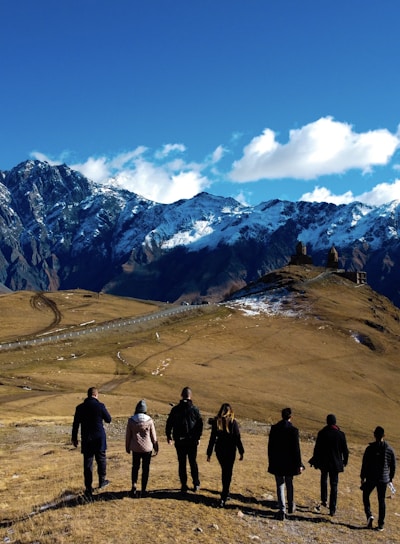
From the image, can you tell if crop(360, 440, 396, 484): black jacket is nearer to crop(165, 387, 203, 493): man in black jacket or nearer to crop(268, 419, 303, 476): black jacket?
crop(268, 419, 303, 476): black jacket

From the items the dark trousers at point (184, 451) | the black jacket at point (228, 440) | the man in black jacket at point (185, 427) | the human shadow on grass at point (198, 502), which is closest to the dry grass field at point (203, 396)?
the human shadow on grass at point (198, 502)

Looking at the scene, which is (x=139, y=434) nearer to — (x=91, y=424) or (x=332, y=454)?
(x=91, y=424)

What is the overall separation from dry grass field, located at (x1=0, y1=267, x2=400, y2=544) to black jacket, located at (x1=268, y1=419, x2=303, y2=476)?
160cm

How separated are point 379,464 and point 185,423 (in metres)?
6.48

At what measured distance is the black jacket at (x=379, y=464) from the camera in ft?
61.4

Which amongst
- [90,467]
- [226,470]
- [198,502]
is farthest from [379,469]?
[90,467]

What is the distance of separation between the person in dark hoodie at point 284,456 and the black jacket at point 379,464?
7.74 ft

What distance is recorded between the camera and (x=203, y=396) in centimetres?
7150

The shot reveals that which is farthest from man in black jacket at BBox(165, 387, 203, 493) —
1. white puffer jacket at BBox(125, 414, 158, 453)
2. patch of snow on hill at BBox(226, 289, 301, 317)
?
patch of snow on hill at BBox(226, 289, 301, 317)

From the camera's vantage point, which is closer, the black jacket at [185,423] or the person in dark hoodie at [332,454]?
the black jacket at [185,423]

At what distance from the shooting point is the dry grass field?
17031 millimetres

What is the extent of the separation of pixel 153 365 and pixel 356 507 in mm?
70482

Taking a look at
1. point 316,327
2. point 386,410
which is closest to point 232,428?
point 386,410

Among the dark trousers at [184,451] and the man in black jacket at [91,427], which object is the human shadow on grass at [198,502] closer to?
the dark trousers at [184,451]
